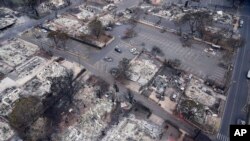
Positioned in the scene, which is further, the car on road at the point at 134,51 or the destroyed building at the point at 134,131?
the car on road at the point at 134,51

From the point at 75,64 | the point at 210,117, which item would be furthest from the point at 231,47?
the point at 75,64

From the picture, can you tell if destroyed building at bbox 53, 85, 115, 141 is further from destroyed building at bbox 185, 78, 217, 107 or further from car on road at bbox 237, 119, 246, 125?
car on road at bbox 237, 119, 246, 125

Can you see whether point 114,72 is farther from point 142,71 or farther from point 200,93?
point 200,93

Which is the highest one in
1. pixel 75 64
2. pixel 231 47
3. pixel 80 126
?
pixel 231 47

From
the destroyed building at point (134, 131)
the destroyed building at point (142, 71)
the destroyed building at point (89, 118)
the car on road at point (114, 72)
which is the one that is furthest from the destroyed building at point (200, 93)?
the destroyed building at point (89, 118)

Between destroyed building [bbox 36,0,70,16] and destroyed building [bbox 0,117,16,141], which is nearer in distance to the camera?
destroyed building [bbox 0,117,16,141]

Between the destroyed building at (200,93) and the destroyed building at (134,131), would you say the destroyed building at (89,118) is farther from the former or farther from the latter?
the destroyed building at (200,93)

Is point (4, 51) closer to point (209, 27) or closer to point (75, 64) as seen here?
point (75, 64)

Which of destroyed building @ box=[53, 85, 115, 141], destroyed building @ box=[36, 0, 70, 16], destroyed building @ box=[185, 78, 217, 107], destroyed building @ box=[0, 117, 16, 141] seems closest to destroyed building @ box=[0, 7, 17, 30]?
destroyed building @ box=[36, 0, 70, 16]
